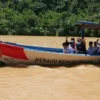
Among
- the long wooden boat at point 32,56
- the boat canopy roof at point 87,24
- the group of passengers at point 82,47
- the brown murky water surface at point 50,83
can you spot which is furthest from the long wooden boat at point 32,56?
the boat canopy roof at point 87,24

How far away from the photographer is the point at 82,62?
501 inches

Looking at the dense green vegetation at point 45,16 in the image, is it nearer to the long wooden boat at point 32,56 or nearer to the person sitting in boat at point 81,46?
the person sitting in boat at point 81,46

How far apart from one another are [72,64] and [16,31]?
Answer: 24151 millimetres

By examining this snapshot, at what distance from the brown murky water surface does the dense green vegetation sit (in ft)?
75.1

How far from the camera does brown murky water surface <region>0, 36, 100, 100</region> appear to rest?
27.5 ft

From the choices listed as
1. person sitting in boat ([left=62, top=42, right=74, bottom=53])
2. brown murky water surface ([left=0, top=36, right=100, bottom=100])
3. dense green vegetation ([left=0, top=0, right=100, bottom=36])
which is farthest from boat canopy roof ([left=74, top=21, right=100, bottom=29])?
dense green vegetation ([left=0, top=0, right=100, bottom=36])

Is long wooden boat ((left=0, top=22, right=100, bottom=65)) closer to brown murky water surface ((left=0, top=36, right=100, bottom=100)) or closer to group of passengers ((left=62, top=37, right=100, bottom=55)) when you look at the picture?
brown murky water surface ((left=0, top=36, right=100, bottom=100))

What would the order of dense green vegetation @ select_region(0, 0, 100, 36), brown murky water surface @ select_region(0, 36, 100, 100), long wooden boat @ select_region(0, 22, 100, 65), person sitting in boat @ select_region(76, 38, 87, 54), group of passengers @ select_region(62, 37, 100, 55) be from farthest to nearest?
dense green vegetation @ select_region(0, 0, 100, 36) < person sitting in boat @ select_region(76, 38, 87, 54) < group of passengers @ select_region(62, 37, 100, 55) < long wooden boat @ select_region(0, 22, 100, 65) < brown murky water surface @ select_region(0, 36, 100, 100)

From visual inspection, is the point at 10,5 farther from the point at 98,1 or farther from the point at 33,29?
the point at 98,1

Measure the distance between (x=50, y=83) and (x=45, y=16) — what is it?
110ft

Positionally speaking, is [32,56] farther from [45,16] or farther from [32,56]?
[45,16]

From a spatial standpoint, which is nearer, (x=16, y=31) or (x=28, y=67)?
(x=28, y=67)

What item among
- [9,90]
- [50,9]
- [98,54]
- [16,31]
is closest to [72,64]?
[98,54]

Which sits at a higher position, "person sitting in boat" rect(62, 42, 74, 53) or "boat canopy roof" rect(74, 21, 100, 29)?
"boat canopy roof" rect(74, 21, 100, 29)
